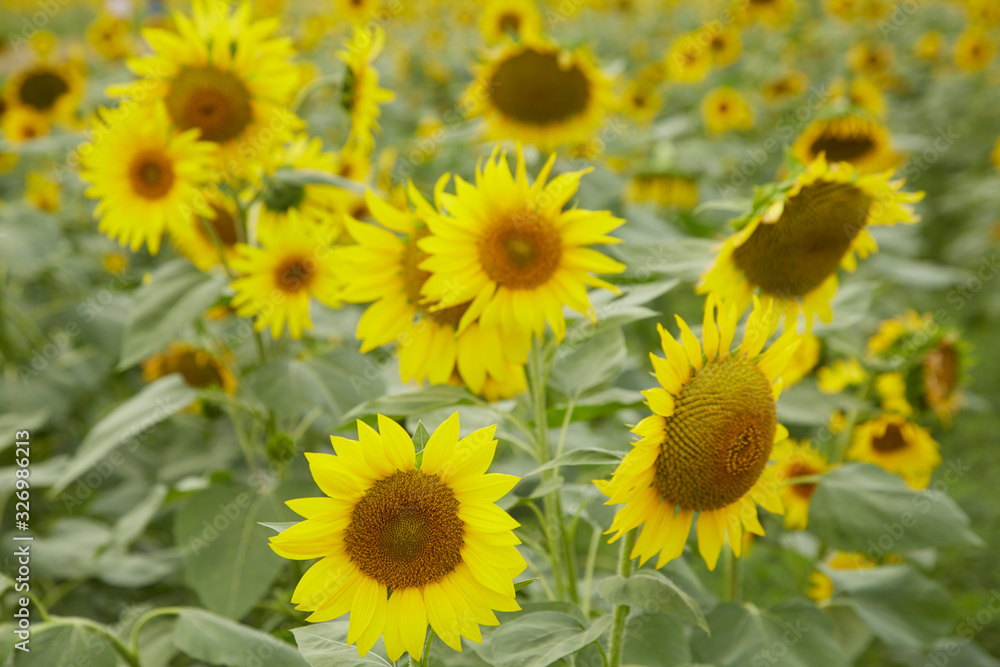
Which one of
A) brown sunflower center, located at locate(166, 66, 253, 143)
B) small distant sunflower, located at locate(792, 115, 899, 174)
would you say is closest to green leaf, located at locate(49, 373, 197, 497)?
brown sunflower center, located at locate(166, 66, 253, 143)

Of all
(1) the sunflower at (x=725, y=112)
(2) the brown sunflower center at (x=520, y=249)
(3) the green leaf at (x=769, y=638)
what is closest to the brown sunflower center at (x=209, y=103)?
(2) the brown sunflower center at (x=520, y=249)

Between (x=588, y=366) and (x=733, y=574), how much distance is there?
20.9 inches

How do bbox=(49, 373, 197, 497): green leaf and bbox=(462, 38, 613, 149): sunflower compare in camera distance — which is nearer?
bbox=(49, 373, 197, 497): green leaf

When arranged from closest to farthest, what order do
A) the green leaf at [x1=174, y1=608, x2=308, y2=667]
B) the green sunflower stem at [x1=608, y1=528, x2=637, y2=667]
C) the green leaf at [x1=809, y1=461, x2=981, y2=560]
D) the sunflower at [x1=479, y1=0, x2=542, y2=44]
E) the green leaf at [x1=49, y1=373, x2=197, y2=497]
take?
1. the green sunflower stem at [x1=608, y1=528, x2=637, y2=667]
2. the green leaf at [x1=174, y1=608, x2=308, y2=667]
3. the green leaf at [x1=809, y1=461, x2=981, y2=560]
4. the green leaf at [x1=49, y1=373, x2=197, y2=497]
5. the sunflower at [x1=479, y1=0, x2=542, y2=44]

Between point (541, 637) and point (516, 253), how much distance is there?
47 cm

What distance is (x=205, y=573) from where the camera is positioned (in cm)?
139

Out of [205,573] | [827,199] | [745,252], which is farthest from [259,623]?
[827,199]

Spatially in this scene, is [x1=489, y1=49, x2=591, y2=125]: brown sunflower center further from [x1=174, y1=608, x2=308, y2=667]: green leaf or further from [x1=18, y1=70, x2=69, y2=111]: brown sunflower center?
[x1=18, y1=70, x2=69, y2=111]: brown sunflower center

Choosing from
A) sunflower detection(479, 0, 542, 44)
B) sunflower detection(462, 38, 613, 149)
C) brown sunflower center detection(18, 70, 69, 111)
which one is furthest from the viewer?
brown sunflower center detection(18, 70, 69, 111)

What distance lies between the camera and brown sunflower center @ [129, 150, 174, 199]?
142 centimetres

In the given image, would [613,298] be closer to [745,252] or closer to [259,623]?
[745,252]

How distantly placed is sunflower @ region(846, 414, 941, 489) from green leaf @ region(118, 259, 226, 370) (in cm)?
151

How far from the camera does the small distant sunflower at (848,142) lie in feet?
7.06

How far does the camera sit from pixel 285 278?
4.85ft
